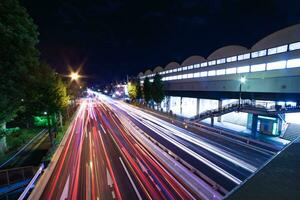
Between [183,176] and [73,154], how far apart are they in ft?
35.7

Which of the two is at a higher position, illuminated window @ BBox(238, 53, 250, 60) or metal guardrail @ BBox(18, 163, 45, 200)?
illuminated window @ BBox(238, 53, 250, 60)

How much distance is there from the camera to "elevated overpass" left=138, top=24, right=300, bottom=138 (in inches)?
876

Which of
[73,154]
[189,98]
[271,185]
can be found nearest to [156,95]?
[189,98]

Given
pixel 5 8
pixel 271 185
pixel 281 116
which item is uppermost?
pixel 5 8

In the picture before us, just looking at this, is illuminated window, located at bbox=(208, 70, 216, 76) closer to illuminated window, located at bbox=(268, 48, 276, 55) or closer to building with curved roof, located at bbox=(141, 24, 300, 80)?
building with curved roof, located at bbox=(141, 24, 300, 80)

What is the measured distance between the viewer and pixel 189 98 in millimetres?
42469

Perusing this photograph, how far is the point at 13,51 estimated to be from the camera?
463 inches

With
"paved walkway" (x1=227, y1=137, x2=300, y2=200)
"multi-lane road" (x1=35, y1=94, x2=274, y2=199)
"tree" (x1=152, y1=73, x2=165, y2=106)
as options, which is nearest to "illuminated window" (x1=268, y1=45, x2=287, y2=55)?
"multi-lane road" (x1=35, y1=94, x2=274, y2=199)

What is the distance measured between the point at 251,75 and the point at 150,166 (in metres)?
22.8

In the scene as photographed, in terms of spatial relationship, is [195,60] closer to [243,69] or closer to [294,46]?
[243,69]

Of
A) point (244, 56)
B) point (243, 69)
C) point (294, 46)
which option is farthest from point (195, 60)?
point (294, 46)

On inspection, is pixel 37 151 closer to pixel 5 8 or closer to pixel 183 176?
pixel 5 8

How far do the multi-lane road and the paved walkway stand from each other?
7722 millimetres

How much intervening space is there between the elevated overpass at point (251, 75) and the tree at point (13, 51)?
27.6 meters
